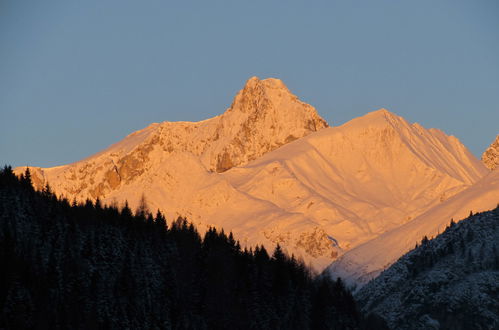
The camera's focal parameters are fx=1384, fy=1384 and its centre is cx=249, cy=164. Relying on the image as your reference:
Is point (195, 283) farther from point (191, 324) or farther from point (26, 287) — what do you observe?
point (26, 287)

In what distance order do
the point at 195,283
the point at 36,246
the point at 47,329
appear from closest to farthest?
the point at 47,329, the point at 36,246, the point at 195,283

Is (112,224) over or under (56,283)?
over

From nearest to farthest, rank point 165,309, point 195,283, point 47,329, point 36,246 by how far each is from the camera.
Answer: point 47,329, point 36,246, point 165,309, point 195,283

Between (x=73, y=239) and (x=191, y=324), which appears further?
(x=191, y=324)

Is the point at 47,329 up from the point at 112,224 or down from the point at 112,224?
down

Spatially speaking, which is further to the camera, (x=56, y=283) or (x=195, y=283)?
(x=195, y=283)

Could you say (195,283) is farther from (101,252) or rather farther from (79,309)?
(79,309)

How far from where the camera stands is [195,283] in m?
198

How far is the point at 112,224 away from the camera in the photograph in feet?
635

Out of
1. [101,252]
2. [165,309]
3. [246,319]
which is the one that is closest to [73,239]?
[101,252]

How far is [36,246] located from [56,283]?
1112 cm

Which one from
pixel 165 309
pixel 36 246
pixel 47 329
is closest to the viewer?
pixel 47 329

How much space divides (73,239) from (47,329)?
2758cm

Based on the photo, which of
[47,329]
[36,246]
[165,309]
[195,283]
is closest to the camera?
[47,329]
